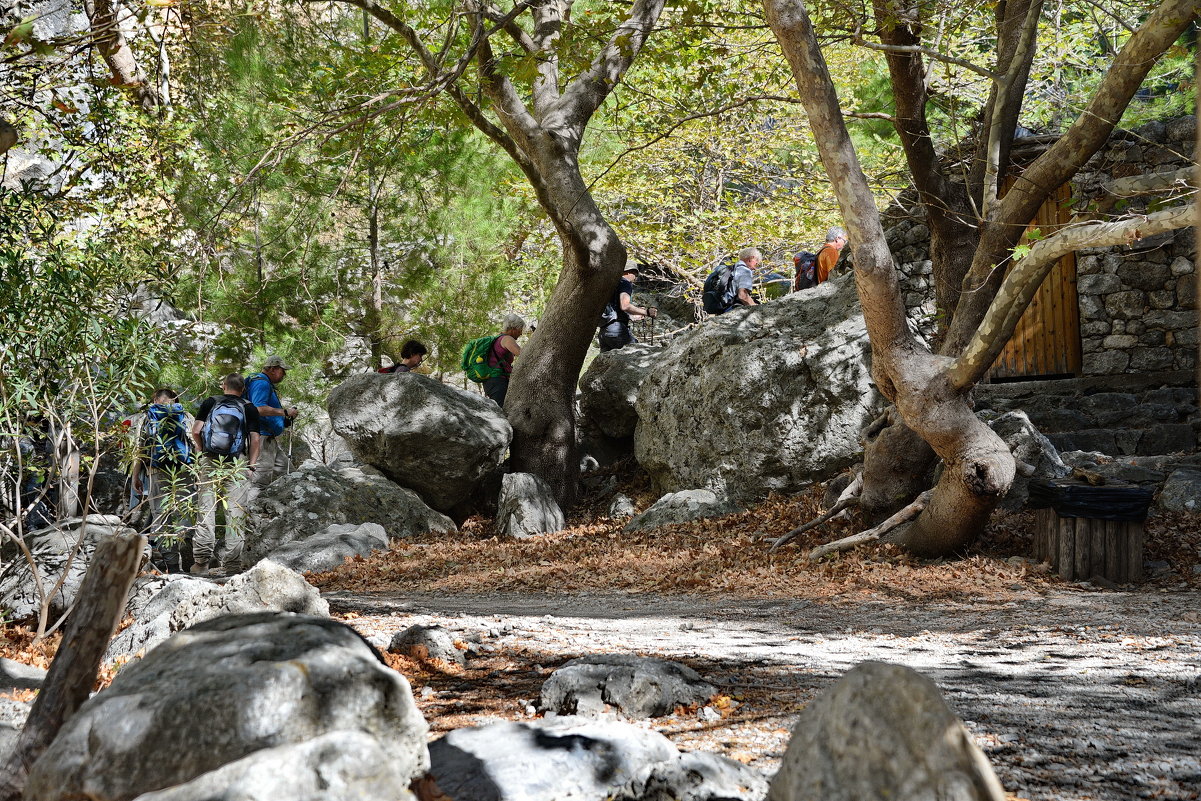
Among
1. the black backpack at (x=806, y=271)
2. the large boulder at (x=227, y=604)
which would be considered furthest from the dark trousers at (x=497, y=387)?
the large boulder at (x=227, y=604)

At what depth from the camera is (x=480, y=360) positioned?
12.1 meters

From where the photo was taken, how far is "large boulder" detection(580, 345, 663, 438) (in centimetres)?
1183

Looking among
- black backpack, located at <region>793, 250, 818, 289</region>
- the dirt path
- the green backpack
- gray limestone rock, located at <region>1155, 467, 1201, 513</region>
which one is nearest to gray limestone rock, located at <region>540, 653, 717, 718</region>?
the dirt path

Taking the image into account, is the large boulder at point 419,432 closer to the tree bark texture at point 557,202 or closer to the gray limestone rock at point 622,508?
the tree bark texture at point 557,202

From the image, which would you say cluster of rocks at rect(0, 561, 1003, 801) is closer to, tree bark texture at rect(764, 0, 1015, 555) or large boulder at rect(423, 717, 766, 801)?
large boulder at rect(423, 717, 766, 801)

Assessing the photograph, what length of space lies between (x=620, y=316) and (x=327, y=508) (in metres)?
4.36

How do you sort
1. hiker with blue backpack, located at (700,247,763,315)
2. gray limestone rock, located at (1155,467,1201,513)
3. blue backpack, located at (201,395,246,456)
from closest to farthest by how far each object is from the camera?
gray limestone rock, located at (1155,467,1201,513) < blue backpack, located at (201,395,246,456) < hiker with blue backpack, located at (700,247,763,315)

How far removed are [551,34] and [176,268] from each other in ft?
19.2

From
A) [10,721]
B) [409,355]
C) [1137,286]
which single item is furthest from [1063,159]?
[409,355]

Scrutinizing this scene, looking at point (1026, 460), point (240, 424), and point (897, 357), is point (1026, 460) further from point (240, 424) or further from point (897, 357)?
point (240, 424)

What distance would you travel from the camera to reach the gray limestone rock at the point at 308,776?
2.00 m

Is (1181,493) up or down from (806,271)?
down

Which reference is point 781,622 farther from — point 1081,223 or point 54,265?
point 54,265

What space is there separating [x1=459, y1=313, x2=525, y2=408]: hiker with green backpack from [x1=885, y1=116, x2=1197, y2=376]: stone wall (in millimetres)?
4882
